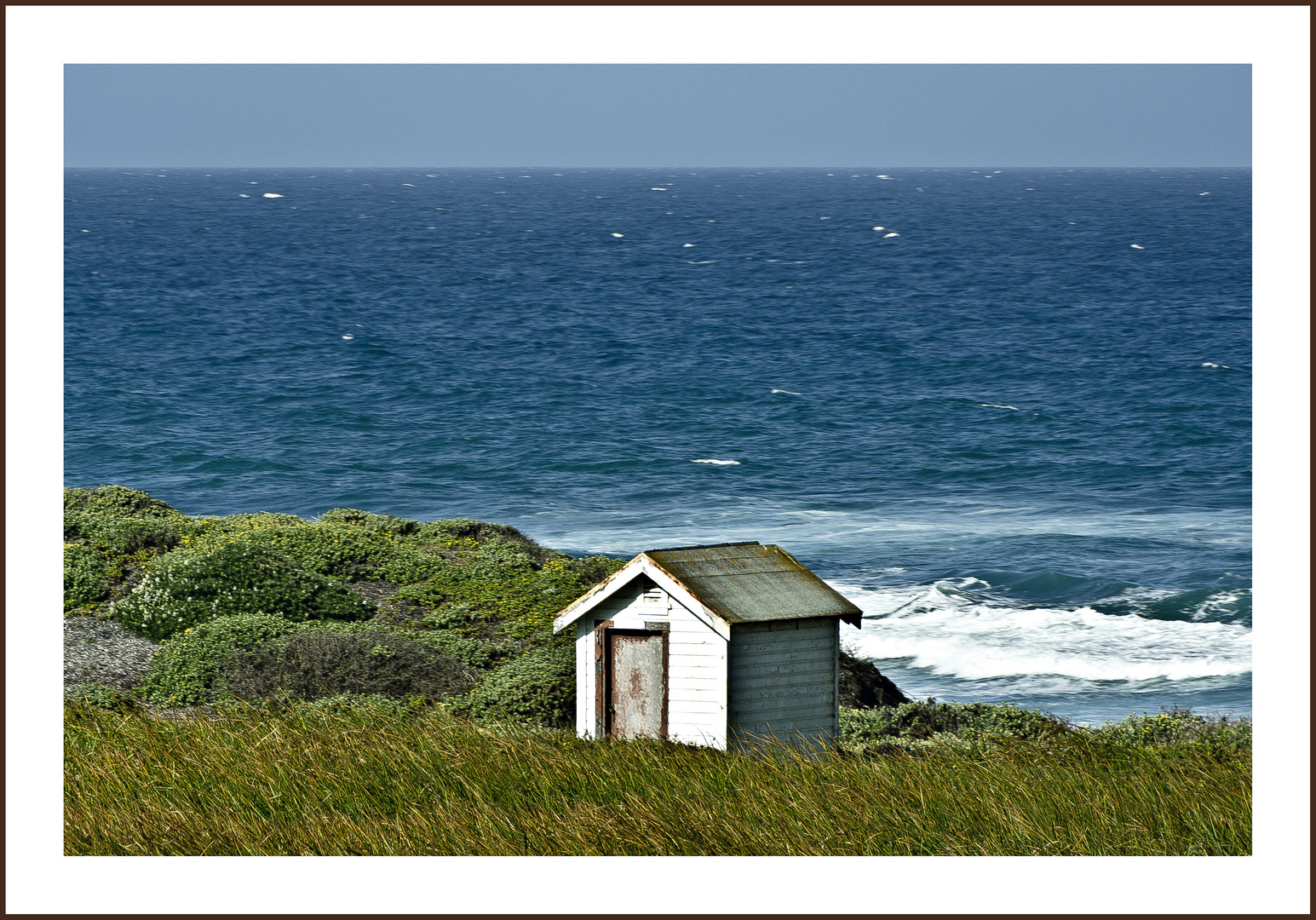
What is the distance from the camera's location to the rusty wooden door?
1274cm

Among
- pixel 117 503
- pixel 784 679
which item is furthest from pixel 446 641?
pixel 117 503

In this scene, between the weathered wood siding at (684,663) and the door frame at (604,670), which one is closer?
the weathered wood siding at (684,663)

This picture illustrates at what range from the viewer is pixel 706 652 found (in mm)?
12516

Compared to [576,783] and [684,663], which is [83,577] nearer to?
[684,663]

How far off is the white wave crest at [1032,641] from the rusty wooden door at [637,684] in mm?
10618

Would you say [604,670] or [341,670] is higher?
[604,670]

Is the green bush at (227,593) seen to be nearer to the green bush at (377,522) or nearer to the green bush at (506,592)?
the green bush at (506,592)

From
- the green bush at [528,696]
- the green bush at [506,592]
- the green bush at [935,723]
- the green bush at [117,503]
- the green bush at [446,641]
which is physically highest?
the green bush at [117,503]

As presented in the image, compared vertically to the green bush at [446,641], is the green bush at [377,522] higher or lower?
higher

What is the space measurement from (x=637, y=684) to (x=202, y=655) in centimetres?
728

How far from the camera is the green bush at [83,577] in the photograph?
65.2 ft

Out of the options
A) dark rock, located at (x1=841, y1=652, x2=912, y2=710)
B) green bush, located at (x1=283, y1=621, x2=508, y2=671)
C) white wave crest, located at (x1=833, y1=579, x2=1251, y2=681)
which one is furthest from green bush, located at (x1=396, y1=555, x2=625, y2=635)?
white wave crest, located at (x1=833, y1=579, x2=1251, y2=681)

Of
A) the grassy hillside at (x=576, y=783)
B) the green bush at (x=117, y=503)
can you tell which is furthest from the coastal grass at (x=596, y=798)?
the green bush at (x=117, y=503)

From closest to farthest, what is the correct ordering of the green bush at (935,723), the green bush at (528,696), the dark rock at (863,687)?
the green bush at (935,723) → the green bush at (528,696) → the dark rock at (863,687)
